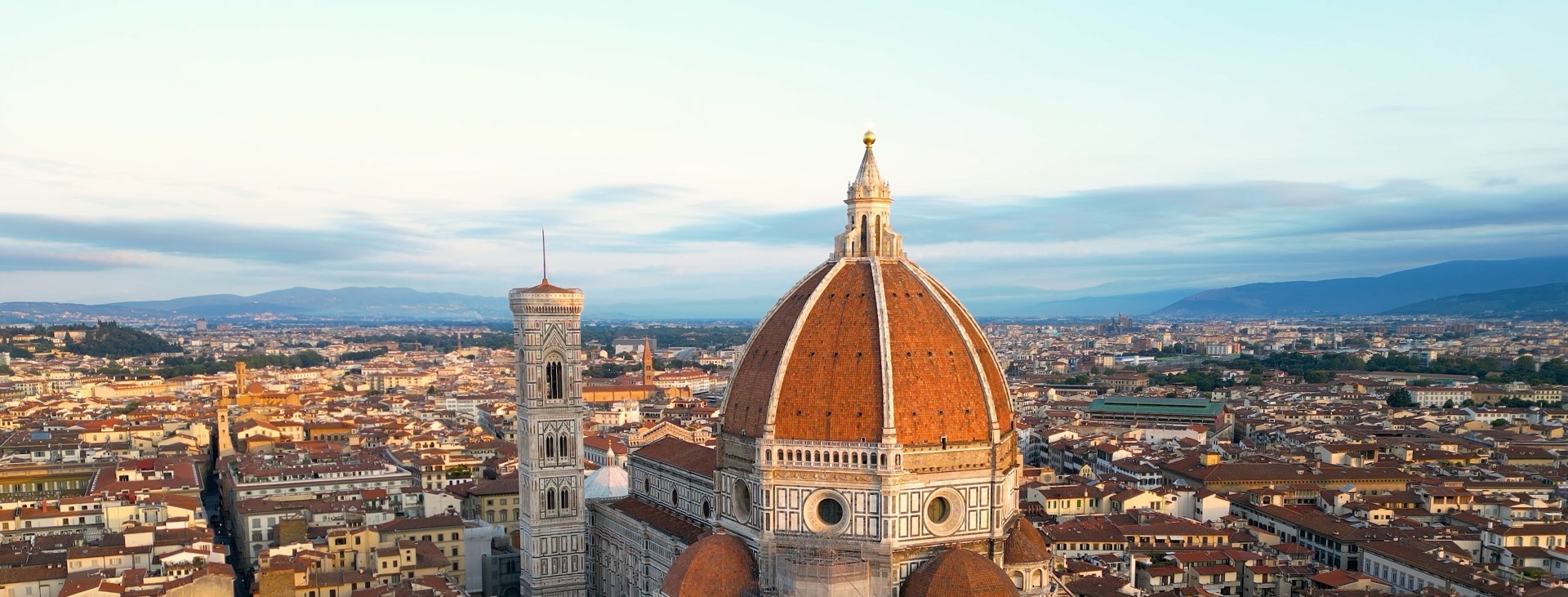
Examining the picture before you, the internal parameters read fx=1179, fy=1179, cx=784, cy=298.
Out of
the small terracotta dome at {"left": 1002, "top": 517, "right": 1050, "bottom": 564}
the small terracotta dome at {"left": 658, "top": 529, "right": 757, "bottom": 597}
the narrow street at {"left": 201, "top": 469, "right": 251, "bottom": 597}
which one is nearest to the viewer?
the small terracotta dome at {"left": 658, "top": 529, "right": 757, "bottom": 597}

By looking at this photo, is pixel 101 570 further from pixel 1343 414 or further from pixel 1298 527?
pixel 1343 414

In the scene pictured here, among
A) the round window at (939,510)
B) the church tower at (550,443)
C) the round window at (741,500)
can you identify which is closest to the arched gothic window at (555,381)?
the church tower at (550,443)

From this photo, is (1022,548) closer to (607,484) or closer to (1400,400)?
(607,484)

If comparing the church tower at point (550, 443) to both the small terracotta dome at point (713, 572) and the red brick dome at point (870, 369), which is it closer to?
the red brick dome at point (870, 369)

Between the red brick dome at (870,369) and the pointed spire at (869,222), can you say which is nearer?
the red brick dome at (870,369)

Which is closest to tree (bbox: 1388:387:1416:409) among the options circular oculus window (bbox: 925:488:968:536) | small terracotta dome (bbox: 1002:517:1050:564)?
small terracotta dome (bbox: 1002:517:1050:564)

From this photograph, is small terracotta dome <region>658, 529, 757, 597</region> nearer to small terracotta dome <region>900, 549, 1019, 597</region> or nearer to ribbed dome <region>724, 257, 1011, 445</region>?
ribbed dome <region>724, 257, 1011, 445</region>
